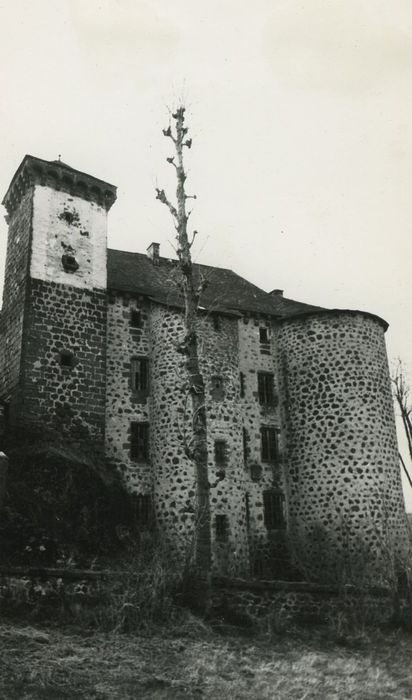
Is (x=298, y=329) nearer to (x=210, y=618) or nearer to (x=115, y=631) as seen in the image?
(x=210, y=618)

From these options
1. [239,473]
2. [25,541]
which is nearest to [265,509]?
[239,473]

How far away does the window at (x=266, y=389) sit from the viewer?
95.8 feet

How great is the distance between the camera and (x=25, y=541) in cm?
1791

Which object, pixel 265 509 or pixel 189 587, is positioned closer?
pixel 189 587

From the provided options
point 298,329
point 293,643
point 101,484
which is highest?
point 298,329

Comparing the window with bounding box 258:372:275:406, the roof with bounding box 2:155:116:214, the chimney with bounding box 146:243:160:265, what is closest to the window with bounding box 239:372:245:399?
the window with bounding box 258:372:275:406

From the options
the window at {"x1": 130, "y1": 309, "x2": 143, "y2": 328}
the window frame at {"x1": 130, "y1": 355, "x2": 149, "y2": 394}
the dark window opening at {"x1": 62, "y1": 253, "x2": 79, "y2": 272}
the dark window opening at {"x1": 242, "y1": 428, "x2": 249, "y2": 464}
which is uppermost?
the dark window opening at {"x1": 62, "y1": 253, "x2": 79, "y2": 272}

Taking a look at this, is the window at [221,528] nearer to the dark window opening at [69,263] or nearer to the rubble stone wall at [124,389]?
the rubble stone wall at [124,389]

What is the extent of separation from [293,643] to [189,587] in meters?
2.40

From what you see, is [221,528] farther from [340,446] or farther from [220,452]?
[340,446]

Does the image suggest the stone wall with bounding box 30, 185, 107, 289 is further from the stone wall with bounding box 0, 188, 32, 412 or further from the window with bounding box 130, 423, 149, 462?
the window with bounding box 130, 423, 149, 462

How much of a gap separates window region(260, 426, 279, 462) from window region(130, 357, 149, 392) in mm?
5309

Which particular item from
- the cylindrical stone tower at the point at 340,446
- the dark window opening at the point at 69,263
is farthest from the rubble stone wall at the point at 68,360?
the cylindrical stone tower at the point at 340,446

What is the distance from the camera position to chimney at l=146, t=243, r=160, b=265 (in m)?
31.6
